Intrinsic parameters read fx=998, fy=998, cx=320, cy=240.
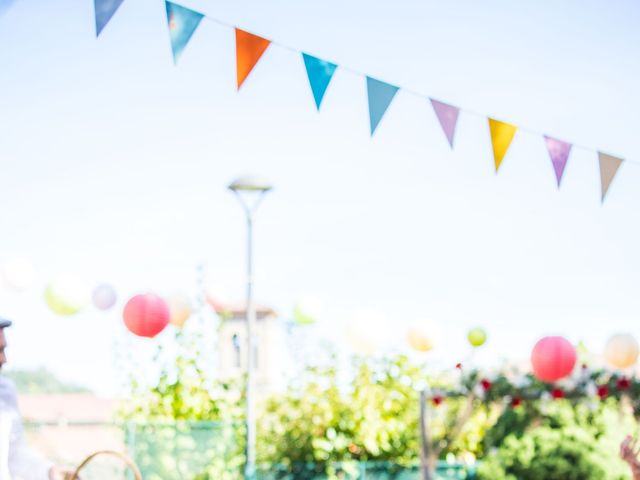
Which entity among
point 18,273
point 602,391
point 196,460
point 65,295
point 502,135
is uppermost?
point 502,135

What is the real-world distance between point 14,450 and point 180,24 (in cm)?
247

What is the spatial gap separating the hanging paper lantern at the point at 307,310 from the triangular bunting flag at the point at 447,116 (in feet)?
10.6

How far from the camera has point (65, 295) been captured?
7.86 m

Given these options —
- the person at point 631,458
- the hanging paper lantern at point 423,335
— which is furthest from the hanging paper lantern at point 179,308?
the person at point 631,458

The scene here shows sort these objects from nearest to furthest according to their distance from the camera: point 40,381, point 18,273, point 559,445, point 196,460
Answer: point 18,273 < point 559,445 < point 196,460 < point 40,381

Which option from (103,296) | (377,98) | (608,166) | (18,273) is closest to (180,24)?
(377,98)

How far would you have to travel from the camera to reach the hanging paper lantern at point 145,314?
24.9ft

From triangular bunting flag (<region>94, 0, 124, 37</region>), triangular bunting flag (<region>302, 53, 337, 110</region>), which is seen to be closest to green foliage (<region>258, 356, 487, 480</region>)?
triangular bunting flag (<region>302, 53, 337, 110</region>)

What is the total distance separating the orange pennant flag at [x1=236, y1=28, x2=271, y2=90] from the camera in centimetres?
539

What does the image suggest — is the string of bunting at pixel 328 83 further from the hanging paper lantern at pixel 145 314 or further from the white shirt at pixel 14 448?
the hanging paper lantern at pixel 145 314

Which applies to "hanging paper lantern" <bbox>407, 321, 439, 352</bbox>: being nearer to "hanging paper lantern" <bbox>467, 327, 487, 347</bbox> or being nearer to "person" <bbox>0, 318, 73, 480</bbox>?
"hanging paper lantern" <bbox>467, 327, 487, 347</bbox>

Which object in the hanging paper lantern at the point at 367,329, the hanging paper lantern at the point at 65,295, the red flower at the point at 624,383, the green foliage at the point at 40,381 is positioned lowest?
the red flower at the point at 624,383

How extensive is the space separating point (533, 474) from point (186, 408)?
3495 mm

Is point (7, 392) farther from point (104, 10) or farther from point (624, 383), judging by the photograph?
point (624, 383)
